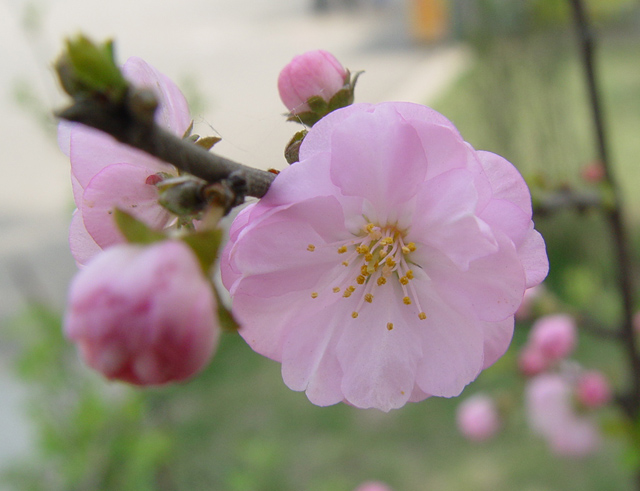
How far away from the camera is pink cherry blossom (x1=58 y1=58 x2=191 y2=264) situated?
52 cm

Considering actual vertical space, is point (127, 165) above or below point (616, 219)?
above

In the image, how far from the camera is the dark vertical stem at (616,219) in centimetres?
A: 106

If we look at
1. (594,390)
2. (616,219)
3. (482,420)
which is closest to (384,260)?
(616,219)

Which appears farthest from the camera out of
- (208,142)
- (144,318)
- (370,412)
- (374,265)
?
(370,412)

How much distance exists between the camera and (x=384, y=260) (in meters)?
0.60

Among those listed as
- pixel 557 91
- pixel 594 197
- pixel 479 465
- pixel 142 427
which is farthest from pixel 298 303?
pixel 557 91

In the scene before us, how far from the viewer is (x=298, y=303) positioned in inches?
22.5

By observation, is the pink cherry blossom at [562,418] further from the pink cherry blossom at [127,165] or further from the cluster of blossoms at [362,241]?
the pink cherry blossom at [127,165]

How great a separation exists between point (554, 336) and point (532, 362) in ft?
0.40

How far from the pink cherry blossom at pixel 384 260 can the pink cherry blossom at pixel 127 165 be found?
9cm

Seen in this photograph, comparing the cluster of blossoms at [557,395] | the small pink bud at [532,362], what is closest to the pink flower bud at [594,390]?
the cluster of blossoms at [557,395]

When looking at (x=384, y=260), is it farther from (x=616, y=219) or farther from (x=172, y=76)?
(x=172, y=76)

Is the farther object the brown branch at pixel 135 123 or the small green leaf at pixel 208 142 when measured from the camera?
the small green leaf at pixel 208 142

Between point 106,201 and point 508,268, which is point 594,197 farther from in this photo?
point 106,201
